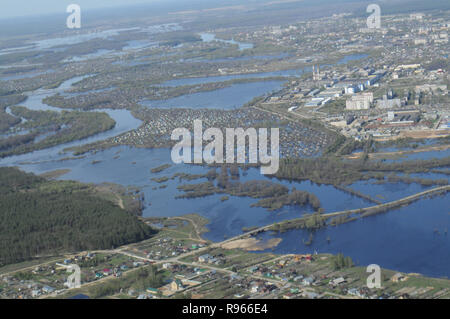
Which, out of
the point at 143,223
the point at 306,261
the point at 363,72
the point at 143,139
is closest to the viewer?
the point at 306,261

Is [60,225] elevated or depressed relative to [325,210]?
depressed

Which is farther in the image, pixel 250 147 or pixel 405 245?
pixel 250 147

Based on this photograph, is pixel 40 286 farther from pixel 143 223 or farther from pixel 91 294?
pixel 143 223

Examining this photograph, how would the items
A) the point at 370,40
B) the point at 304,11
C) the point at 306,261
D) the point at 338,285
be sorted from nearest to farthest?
the point at 338,285 < the point at 306,261 < the point at 370,40 < the point at 304,11

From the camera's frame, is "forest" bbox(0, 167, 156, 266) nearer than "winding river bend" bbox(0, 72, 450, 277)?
No

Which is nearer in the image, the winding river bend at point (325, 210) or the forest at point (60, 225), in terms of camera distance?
the winding river bend at point (325, 210)

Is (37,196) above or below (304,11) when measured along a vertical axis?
below

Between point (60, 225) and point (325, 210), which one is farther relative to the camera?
point (60, 225)

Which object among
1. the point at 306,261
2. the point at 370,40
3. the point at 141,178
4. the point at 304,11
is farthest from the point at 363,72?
the point at 304,11
